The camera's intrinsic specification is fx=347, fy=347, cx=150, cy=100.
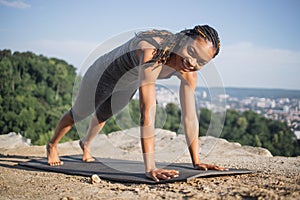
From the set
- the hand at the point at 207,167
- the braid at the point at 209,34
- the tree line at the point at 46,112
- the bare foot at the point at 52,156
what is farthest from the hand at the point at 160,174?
the tree line at the point at 46,112

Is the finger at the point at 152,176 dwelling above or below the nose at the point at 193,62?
below

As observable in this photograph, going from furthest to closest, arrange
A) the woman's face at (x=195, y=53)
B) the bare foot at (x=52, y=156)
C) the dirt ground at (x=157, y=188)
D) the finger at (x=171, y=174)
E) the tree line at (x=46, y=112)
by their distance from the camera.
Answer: the tree line at (x=46, y=112) < the bare foot at (x=52, y=156) < the finger at (x=171, y=174) < the woman's face at (x=195, y=53) < the dirt ground at (x=157, y=188)

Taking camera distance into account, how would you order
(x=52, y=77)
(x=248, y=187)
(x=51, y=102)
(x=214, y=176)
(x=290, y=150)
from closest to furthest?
1. (x=248, y=187)
2. (x=214, y=176)
3. (x=290, y=150)
4. (x=51, y=102)
5. (x=52, y=77)

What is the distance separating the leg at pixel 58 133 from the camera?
3320mm

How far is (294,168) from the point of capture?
10.1ft

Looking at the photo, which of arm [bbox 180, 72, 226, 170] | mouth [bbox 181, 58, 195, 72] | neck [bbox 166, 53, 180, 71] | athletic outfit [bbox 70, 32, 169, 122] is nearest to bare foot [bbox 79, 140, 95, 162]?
athletic outfit [bbox 70, 32, 169, 122]

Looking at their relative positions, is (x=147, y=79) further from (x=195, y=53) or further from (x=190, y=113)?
(x=190, y=113)

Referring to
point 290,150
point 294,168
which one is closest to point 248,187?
point 294,168

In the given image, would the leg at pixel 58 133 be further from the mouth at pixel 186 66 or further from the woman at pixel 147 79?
the mouth at pixel 186 66

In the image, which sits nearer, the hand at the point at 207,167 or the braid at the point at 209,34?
the braid at the point at 209,34

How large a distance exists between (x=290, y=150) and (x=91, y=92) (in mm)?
15177

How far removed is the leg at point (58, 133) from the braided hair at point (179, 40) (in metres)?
1.30

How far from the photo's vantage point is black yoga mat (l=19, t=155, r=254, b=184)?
2.50 metres

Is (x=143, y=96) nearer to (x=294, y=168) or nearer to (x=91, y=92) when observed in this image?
(x=91, y=92)
